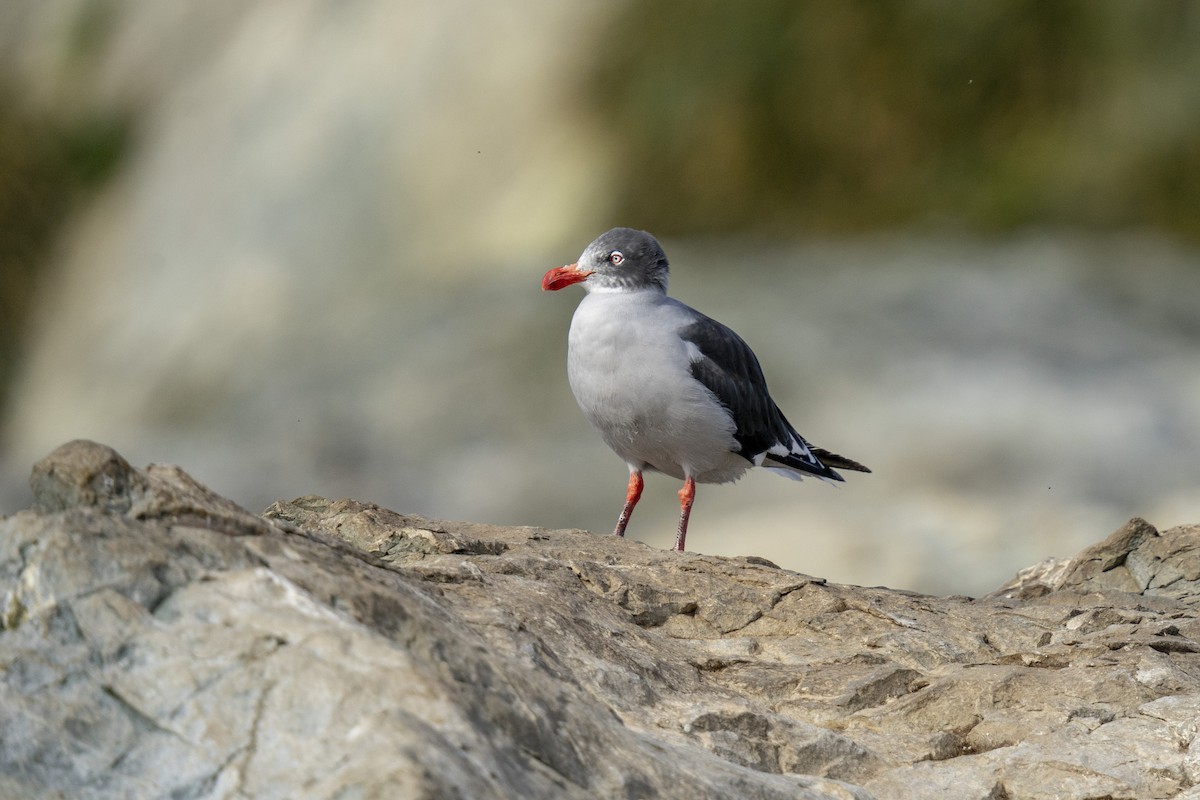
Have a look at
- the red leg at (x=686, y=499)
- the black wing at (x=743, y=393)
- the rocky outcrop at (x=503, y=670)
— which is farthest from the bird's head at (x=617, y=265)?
the rocky outcrop at (x=503, y=670)

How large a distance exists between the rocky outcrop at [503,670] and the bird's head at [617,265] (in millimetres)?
2076

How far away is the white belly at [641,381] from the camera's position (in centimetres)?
783

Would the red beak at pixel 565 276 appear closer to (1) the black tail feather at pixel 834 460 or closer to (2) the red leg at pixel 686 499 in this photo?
(2) the red leg at pixel 686 499

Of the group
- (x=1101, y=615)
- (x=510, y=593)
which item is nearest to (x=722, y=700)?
(x=510, y=593)

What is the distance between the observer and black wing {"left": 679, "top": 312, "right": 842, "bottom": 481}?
8164mm

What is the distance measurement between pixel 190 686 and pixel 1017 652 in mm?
3888

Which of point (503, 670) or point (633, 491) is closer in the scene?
point (503, 670)

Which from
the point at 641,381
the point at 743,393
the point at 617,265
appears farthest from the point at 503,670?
the point at 743,393

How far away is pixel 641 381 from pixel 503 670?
14.5 ft

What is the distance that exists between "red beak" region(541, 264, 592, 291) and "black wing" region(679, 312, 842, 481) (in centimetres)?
71

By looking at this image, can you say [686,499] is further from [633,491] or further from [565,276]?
[565,276]

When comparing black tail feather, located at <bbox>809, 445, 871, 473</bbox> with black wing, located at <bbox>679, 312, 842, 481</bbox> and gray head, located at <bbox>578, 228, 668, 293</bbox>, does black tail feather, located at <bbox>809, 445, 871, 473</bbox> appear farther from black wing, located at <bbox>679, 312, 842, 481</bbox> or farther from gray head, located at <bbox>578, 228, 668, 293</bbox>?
gray head, located at <bbox>578, 228, 668, 293</bbox>

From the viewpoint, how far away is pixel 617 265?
26.7 feet

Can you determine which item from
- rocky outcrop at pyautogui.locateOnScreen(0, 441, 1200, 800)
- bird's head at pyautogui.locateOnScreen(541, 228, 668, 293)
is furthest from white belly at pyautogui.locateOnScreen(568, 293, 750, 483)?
rocky outcrop at pyautogui.locateOnScreen(0, 441, 1200, 800)
